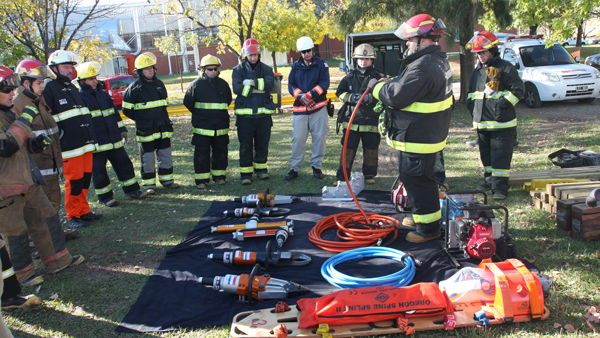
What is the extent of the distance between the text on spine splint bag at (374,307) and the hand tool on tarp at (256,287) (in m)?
0.49

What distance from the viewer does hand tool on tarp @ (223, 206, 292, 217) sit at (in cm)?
545

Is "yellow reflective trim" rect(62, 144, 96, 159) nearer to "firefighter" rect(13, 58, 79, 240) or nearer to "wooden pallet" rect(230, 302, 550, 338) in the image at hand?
"firefighter" rect(13, 58, 79, 240)

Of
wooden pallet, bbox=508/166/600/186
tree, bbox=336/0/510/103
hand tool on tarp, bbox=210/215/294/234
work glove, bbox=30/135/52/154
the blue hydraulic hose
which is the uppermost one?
tree, bbox=336/0/510/103

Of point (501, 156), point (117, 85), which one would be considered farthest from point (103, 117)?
point (117, 85)

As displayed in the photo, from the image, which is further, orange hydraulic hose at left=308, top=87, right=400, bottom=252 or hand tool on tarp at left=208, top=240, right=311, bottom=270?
orange hydraulic hose at left=308, top=87, right=400, bottom=252

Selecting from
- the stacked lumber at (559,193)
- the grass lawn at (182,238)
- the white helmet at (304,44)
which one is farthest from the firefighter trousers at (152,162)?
the stacked lumber at (559,193)

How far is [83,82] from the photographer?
6078mm

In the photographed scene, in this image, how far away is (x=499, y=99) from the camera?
5621mm


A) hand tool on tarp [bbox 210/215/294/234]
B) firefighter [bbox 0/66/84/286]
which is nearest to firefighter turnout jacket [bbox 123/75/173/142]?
firefighter [bbox 0/66/84/286]

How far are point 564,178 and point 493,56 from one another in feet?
6.75

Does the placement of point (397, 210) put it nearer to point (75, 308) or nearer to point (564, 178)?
point (564, 178)

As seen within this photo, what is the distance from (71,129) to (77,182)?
0.74 meters

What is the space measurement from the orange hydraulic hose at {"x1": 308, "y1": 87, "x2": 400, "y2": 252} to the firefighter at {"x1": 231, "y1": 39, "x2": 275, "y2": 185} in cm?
255

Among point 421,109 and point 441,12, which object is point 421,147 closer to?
point 421,109
